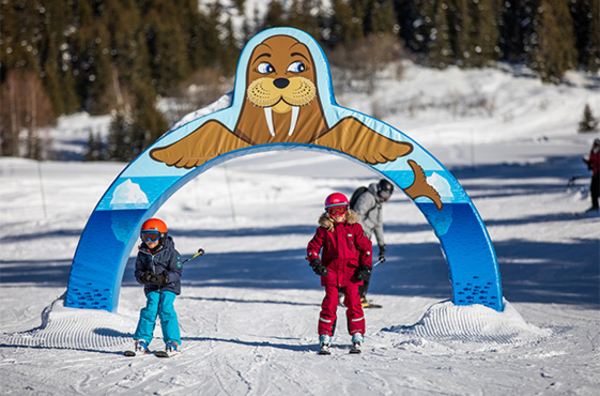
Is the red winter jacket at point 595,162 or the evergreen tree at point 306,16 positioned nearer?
the red winter jacket at point 595,162

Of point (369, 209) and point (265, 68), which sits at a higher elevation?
point (265, 68)

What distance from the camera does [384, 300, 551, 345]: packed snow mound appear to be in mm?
6367

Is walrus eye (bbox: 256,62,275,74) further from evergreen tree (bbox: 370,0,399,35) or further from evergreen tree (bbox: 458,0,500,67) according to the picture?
evergreen tree (bbox: 370,0,399,35)

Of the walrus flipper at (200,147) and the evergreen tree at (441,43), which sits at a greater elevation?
the evergreen tree at (441,43)

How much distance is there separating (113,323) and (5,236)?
12.5 metres

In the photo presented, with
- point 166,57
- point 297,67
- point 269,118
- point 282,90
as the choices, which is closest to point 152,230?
point 269,118

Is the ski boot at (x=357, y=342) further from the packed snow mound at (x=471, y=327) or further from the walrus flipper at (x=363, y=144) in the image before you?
the walrus flipper at (x=363, y=144)

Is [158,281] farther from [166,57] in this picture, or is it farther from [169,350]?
[166,57]

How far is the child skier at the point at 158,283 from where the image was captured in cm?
568

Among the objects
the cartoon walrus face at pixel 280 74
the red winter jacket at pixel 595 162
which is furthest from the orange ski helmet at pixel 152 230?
the red winter jacket at pixel 595 162

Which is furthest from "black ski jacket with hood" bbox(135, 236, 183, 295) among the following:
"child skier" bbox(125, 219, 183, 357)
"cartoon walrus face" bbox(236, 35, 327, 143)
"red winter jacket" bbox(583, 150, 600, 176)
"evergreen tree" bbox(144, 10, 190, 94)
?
"evergreen tree" bbox(144, 10, 190, 94)

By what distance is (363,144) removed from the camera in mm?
7191

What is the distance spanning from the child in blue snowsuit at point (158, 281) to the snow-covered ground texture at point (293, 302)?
0.22 metres

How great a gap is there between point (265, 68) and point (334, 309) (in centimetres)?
334
